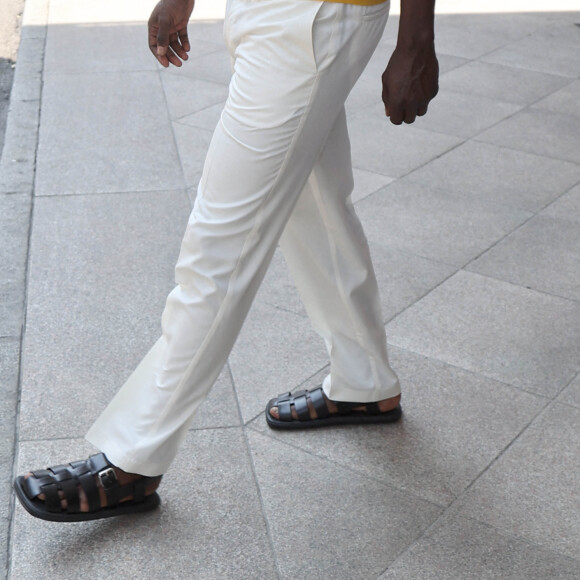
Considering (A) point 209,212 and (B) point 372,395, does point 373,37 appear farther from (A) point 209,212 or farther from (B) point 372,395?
(B) point 372,395

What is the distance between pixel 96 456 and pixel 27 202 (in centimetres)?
253

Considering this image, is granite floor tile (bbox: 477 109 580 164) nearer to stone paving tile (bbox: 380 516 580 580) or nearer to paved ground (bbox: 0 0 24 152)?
paved ground (bbox: 0 0 24 152)

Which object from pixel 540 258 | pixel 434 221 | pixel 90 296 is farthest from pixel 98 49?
pixel 540 258

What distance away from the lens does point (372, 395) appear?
9.77 ft

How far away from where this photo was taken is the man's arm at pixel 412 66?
2189 millimetres

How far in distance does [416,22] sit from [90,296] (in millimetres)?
2131

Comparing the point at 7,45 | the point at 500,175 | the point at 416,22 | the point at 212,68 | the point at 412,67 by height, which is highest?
the point at 416,22

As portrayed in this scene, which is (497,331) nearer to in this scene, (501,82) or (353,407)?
(353,407)

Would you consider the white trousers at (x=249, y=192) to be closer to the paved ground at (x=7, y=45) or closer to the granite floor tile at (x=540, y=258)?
the granite floor tile at (x=540, y=258)

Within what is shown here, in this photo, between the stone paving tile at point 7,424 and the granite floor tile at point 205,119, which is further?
the granite floor tile at point 205,119

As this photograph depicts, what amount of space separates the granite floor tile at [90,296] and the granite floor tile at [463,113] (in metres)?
2.04

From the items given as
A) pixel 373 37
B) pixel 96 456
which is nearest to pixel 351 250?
pixel 373 37

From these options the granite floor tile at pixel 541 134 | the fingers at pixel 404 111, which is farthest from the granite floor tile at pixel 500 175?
the fingers at pixel 404 111

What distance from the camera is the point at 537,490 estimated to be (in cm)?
277
